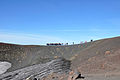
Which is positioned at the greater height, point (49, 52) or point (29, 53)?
point (49, 52)

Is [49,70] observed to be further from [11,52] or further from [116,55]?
[11,52]

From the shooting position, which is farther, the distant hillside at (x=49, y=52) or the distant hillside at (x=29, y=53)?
the distant hillside at (x=29, y=53)

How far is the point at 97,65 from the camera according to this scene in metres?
15.2

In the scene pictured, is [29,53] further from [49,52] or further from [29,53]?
[49,52]

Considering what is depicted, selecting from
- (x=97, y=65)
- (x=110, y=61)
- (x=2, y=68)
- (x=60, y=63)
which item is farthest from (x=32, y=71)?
(x=2, y=68)

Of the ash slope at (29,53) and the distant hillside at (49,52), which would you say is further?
the ash slope at (29,53)

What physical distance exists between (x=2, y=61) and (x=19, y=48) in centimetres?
669

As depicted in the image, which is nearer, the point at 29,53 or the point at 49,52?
the point at 49,52

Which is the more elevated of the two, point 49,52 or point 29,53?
point 49,52

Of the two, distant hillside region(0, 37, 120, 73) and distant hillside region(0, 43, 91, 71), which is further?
distant hillside region(0, 43, 91, 71)

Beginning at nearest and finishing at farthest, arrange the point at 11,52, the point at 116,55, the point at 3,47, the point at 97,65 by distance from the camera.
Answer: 1. the point at 97,65
2. the point at 116,55
3. the point at 11,52
4. the point at 3,47

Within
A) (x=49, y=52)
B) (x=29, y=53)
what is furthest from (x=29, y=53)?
(x=49, y=52)

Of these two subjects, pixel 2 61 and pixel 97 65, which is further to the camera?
pixel 2 61

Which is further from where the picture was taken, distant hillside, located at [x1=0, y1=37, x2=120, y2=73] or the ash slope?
the ash slope
